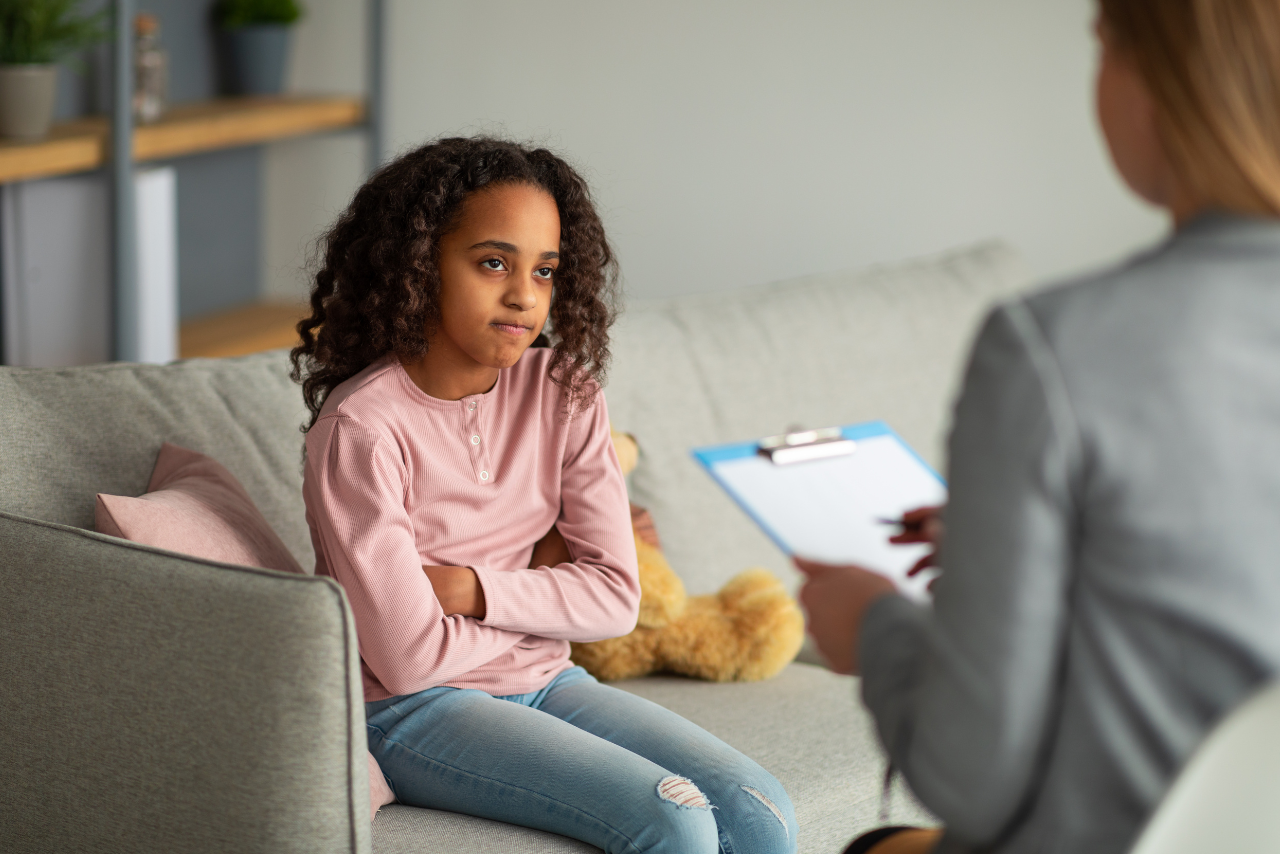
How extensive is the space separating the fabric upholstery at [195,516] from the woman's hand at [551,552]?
268 mm

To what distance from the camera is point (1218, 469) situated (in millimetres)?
660


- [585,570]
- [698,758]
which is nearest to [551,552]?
[585,570]

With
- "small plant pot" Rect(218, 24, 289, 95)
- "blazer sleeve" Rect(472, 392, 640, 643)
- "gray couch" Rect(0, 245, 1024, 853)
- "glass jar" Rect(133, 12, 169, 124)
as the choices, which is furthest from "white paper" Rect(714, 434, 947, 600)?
"small plant pot" Rect(218, 24, 289, 95)

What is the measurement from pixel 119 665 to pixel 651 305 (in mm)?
1207

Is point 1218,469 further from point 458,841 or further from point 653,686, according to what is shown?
point 653,686

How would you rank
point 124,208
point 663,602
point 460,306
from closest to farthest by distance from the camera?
point 460,306 → point 663,602 → point 124,208

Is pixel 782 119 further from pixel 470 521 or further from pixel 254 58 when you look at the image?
pixel 470 521

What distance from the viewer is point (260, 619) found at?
1.06m

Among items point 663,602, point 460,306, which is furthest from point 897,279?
point 460,306

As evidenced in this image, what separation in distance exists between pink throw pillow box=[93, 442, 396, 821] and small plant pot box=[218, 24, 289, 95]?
231cm

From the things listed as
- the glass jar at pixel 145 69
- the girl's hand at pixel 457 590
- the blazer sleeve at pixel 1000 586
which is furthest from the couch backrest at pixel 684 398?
the glass jar at pixel 145 69

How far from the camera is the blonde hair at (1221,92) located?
0.64m

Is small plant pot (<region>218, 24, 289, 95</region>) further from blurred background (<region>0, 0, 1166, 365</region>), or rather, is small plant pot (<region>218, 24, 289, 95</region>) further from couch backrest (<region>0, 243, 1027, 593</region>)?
couch backrest (<region>0, 243, 1027, 593</region>)

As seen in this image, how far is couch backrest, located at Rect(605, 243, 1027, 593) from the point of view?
6.52 feet
